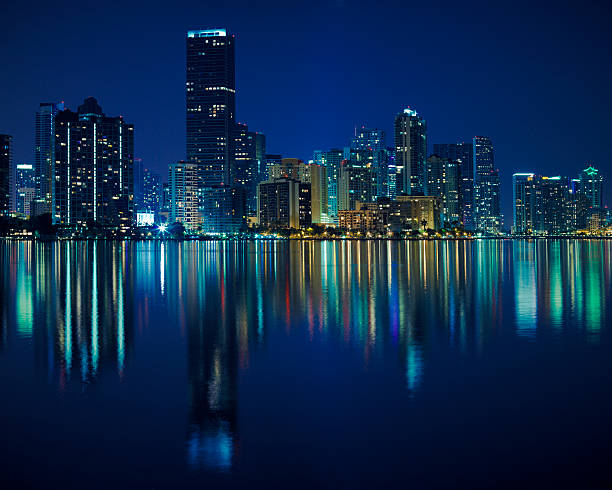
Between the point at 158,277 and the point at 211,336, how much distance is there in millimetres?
30544

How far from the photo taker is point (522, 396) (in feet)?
48.0

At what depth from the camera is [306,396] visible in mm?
14703

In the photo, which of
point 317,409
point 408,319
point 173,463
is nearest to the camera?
point 173,463

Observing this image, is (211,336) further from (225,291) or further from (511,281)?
(511,281)

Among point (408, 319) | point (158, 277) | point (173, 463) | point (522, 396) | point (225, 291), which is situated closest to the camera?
point (173, 463)

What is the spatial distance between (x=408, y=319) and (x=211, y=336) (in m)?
8.55

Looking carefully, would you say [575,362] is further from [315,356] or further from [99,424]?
[99,424]

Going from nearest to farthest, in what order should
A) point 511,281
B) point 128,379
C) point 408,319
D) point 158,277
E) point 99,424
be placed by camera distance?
1. point 99,424
2. point 128,379
3. point 408,319
4. point 511,281
5. point 158,277

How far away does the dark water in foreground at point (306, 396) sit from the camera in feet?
33.9

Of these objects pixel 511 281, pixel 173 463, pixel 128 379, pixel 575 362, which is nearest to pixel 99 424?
pixel 173 463

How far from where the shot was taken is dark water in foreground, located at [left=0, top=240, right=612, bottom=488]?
1034 cm

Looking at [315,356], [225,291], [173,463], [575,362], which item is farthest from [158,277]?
[173,463]

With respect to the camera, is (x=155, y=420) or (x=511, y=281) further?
(x=511, y=281)

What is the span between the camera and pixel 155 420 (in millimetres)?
12727
